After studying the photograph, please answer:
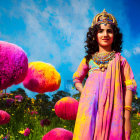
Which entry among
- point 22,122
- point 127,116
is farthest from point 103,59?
point 22,122

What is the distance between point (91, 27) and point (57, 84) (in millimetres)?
612

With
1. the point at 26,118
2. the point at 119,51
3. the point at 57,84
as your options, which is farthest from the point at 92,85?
the point at 26,118

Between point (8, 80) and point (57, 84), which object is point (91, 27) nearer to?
point (57, 84)

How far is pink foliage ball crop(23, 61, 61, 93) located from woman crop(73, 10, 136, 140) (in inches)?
8.1

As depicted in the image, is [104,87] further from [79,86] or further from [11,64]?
[11,64]

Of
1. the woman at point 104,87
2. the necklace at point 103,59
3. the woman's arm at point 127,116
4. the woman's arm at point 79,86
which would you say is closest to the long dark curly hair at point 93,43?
the woman at point 104,87

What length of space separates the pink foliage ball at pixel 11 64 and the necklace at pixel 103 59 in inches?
26.1

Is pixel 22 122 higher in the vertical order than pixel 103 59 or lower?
lower

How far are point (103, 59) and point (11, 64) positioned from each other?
797 mm

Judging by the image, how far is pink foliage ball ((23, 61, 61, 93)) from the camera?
155 cm

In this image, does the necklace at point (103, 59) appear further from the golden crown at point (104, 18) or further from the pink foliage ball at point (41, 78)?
the pink foliage ball at point (41, 78)

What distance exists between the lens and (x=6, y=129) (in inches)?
98.3

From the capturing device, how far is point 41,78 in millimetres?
1563

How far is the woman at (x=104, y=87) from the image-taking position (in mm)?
1402
